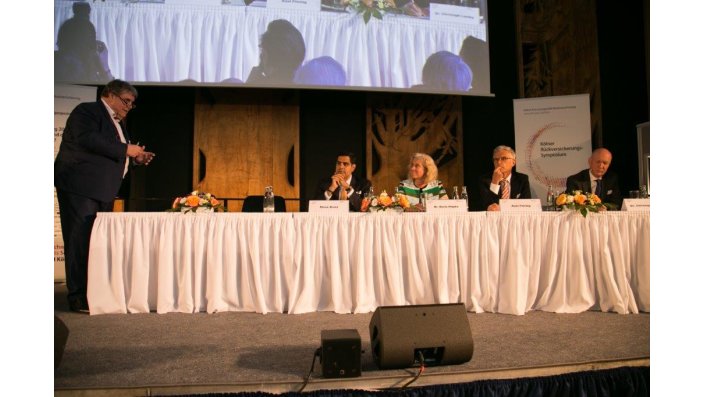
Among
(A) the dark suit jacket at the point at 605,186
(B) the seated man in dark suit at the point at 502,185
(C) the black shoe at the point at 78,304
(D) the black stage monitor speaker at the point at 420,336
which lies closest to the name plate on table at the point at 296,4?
(B) the seated man in dark suit at the point at 502,185

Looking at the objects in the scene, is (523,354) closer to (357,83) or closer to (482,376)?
(482,376)

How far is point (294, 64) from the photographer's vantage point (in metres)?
5.02

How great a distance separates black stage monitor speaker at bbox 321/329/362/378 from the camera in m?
1.70

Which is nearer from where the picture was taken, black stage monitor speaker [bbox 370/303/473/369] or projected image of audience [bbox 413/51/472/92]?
black stage monitor speaker [bbox 370/303/473/369]

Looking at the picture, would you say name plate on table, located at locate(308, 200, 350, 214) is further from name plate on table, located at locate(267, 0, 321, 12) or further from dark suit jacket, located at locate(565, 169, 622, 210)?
name plate on table, located at locate(267, 0, 321, 12)

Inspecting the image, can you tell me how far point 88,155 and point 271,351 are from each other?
79.7 inches

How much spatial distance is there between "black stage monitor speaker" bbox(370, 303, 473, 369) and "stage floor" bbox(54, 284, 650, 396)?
0.19ft

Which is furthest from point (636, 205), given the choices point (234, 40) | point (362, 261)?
point (234, 40)

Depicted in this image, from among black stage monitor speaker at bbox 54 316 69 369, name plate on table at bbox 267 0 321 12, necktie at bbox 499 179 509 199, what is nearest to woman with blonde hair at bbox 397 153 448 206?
necktie at bbox 499 179 509 199

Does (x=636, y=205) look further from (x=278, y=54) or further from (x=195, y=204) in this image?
(x=278, y=54)

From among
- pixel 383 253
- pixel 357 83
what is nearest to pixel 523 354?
pixel 383 253

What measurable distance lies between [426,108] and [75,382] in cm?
490

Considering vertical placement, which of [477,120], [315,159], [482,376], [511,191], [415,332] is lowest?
[482,376]

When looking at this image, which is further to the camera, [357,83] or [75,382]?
[357,83]
